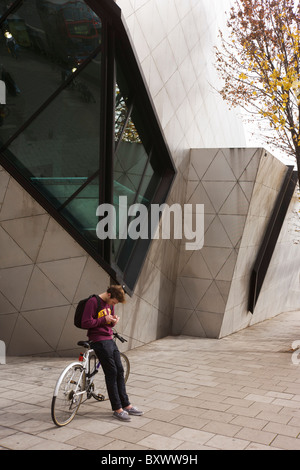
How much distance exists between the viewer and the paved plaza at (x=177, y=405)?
478 centimetres

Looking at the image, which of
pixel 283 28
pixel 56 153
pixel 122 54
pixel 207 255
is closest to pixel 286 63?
pixel 283 28

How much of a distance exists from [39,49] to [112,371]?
5.92 m

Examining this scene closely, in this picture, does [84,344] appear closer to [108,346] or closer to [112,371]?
[108,346]

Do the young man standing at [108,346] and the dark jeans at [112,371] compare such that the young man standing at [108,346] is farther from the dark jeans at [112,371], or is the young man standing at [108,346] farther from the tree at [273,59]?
the tree at [273,59]

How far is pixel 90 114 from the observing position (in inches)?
339

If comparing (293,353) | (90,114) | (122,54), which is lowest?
(293,353)

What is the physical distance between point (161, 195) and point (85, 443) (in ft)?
24.6

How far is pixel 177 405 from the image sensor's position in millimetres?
6098

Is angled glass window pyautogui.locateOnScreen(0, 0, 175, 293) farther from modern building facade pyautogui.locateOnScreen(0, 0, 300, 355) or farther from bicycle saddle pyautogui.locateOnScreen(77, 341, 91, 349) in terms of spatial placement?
bicycle saddle pyautogui.locateOnScreen(77, 341, 91, 349)

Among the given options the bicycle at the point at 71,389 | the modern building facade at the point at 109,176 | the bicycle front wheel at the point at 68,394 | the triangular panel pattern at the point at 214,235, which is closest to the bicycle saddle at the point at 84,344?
the bicycle at the point at 71,389

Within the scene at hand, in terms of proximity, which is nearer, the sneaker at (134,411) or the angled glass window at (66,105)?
the sneaker at (134,411)

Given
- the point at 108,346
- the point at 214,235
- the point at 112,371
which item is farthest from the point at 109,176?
the point at 214,235

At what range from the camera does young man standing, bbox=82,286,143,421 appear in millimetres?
5523
